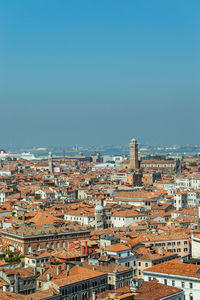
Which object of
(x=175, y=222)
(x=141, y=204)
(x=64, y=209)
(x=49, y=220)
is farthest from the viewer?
(x=141, y=204)

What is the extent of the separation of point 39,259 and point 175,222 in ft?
73.5

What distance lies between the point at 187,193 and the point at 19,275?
46401 mm

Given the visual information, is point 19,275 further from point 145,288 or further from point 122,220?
point 122,220

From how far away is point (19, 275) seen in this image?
27.5 metres

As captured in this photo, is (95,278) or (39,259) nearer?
(95,278)

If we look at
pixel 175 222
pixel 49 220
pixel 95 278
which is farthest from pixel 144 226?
pixel 95 278

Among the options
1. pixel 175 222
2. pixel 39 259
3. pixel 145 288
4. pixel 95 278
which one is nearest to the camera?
pixel 145 288

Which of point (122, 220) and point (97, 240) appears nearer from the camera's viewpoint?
point (97, 240)

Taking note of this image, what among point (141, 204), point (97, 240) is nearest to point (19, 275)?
point (97, 240)

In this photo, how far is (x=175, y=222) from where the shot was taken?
172 feet

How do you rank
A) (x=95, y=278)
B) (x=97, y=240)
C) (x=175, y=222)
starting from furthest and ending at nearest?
1. (x=175, y=222)
2. (x=97, y=240)
3. (x=95, y=278)

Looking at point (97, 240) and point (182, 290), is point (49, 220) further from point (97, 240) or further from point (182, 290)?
point (182, 290)

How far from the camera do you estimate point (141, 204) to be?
221ft

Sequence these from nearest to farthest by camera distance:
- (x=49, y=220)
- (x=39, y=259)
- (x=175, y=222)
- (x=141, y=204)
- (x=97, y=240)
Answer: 1. (x=39, y=259)
2. (x=97, y=240)
3. (x=49, y=220)
4. (x=175, y=222)
5. (x=141, y=204)
